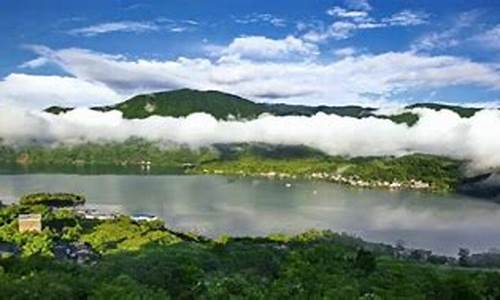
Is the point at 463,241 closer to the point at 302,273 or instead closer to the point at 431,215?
the point at 431,215

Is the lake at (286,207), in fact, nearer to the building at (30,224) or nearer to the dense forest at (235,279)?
the building at (30,224)

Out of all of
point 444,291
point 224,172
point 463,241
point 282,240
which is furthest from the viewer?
point 224,172

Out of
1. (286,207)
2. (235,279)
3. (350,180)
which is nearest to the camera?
(235,279)

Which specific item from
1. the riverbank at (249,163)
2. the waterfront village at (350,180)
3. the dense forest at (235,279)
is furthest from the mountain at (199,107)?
the dense forest at (235,279)

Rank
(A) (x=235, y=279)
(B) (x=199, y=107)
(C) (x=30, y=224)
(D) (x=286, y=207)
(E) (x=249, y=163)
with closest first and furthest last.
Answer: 1. (A) (x=235, y=279)
2. (C) (x=30, y=224)
3. (D) (x=286, y=207)
4. (E) (x=249, y=163)
5. (B) (x=199, y=107)

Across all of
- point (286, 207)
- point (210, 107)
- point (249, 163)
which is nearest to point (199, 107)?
point (210, 107)

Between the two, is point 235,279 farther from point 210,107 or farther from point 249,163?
point 210,107

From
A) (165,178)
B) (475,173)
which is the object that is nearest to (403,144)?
(475,173)
